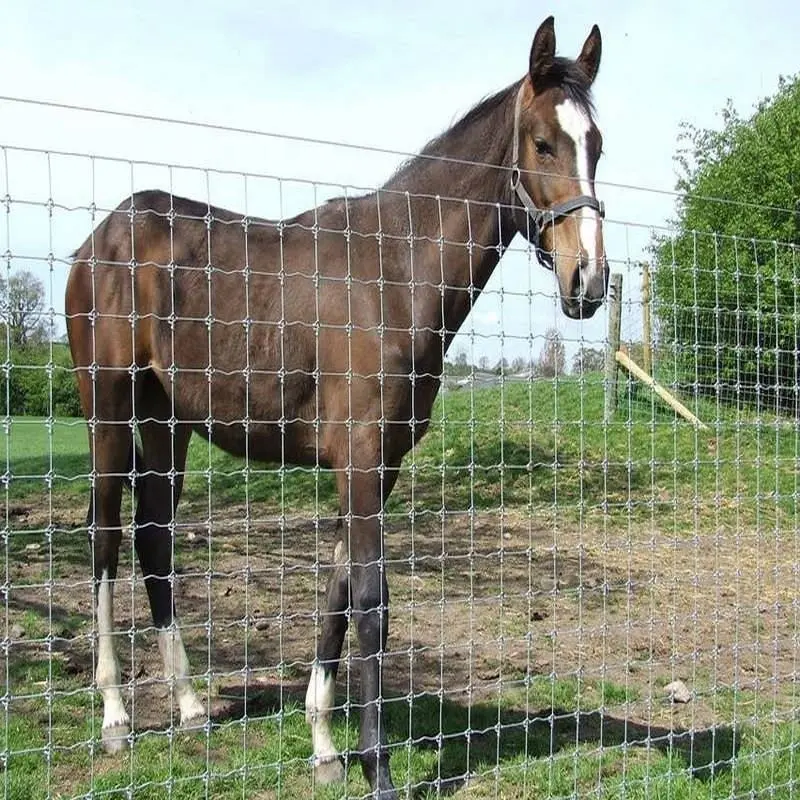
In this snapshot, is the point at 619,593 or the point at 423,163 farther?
the point at 619,593

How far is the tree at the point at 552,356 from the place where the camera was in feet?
10.9

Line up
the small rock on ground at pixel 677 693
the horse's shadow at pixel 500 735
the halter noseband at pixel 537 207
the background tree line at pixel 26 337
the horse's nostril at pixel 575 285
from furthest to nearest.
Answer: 1. the small rock on ground at pixel 677 693
2. the horse's shadow at pixel 500 735
3. the halter noseband at pixel 537 207
4. the horse's nostril at pixel 575 285
5. the background tree line at pixel 26 337

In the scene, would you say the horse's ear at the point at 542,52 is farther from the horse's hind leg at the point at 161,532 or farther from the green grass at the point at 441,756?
the green grass at the point at 441,756

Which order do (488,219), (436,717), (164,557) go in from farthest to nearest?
(164,557), (436,717), (488,219)

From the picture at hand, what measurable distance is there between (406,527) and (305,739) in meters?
5.40

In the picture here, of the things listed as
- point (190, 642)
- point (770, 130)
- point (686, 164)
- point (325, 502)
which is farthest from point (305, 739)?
point (686, 164)

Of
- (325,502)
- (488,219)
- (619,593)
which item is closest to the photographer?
(488,219)

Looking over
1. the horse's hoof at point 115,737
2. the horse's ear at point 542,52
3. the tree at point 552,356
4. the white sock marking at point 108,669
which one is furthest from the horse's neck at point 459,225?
the horse's hoof at point 115,737

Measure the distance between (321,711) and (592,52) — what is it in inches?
119

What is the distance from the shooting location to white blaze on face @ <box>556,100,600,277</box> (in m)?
3.21

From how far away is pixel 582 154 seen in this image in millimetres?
3379

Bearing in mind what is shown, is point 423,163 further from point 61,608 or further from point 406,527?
point 406,527

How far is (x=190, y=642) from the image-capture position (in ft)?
17.6

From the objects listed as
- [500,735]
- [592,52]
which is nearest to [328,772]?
[500,735]
